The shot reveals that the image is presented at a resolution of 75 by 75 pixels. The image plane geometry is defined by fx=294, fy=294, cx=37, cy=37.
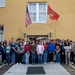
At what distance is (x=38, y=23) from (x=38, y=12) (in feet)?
3.89

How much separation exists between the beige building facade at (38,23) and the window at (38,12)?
42 cm

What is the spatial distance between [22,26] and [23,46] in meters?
6.14

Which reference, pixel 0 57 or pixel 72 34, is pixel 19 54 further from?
pixel 72 34

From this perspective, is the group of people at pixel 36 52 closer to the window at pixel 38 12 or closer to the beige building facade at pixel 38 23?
the beige building facade at pixel 38 23

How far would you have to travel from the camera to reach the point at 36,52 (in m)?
21.6

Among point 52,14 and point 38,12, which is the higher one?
point 38,12

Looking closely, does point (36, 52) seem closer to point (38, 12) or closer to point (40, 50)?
point (40, 50)

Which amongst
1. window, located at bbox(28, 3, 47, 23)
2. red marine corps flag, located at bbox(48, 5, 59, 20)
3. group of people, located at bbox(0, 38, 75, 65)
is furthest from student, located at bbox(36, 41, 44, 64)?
window, located at bbox(28, 3, 47, 23)

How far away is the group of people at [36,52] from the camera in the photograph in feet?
70.3

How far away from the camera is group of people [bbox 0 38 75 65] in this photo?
21.4 m

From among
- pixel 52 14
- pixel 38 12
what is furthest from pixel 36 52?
pixel 38 12

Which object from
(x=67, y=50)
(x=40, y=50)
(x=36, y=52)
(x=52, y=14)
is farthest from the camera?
(x=52, y=14)

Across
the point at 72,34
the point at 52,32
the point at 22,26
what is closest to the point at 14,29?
the point at 22,26

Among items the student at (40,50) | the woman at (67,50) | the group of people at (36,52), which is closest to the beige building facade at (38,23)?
the group of people at (36,52)
